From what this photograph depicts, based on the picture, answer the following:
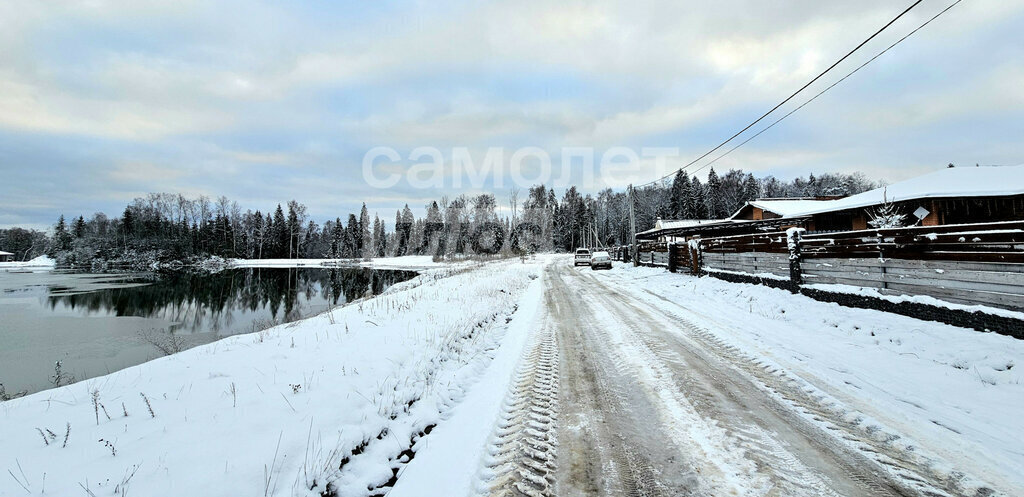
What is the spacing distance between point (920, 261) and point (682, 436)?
7.48 meters

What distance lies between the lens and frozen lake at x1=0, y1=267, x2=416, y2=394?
9.53 meters

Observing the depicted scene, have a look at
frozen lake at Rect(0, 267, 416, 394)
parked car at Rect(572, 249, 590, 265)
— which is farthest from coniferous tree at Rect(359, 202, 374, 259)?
parked car at Rect(572, 249, 590, 265)

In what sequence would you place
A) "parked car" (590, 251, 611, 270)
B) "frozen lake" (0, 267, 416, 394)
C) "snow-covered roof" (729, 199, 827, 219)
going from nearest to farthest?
"frozen lake" (0, 267, 416, 394) → "snow-covered roof" (729, 199, 827, 219) → "parked car" (590, 251, 611, 270)

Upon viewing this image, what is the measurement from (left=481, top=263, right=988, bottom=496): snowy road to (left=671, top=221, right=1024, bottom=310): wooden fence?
421cm

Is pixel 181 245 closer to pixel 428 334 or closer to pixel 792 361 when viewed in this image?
pixel 428 334

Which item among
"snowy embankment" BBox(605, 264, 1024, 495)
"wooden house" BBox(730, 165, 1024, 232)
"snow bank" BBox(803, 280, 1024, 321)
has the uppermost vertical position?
"wooden house" BBox(730, 165, 1024, 232)

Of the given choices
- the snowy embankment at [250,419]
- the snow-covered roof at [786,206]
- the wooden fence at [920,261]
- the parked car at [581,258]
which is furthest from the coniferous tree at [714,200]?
the snowy embankment at [250,419]

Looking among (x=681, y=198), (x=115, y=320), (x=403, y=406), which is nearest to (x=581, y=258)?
(x=115, y=320)

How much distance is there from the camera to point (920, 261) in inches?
284

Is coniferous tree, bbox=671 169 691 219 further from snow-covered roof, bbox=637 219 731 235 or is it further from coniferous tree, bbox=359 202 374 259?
coniferous tree, bbox=359 202 374 259

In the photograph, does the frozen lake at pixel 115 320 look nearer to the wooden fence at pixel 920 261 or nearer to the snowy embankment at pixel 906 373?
the snowy embankment at pixel 906 373

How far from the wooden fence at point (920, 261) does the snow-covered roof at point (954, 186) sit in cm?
1120

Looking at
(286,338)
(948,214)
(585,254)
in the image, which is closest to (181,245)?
(585,254)

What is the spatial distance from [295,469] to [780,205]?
34121 mm
